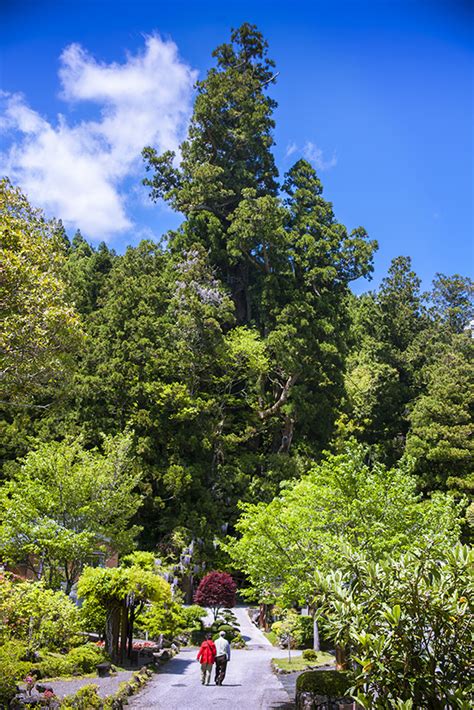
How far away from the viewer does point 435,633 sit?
6398mm

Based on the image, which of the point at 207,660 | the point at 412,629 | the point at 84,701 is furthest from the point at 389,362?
the point at 412,629

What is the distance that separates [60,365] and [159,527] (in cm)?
1902

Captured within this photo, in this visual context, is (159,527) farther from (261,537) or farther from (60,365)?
(261,537)

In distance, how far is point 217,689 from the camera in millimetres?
15359

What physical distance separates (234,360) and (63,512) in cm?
2002

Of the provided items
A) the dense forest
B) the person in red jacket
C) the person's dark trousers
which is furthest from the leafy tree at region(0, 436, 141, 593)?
the person's dark trousers

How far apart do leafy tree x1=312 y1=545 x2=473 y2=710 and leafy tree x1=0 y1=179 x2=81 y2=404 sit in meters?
10.9

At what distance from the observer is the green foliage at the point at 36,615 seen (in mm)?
14180

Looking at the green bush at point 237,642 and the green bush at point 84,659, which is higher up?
the green bush at point 84,659

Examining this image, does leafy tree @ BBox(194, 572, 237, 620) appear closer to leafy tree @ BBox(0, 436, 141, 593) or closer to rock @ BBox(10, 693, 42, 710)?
leafy tree @ BBox(0, 436, 141, 593)

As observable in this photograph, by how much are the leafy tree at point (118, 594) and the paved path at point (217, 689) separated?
161cm

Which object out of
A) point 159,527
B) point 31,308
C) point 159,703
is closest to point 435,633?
point 159,703

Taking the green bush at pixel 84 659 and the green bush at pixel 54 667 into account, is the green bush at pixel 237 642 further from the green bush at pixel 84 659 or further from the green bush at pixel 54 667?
the green bush at pixel 54 667

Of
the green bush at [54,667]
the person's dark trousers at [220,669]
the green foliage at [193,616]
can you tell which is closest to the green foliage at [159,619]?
the person's dark trousers at [220,669]
